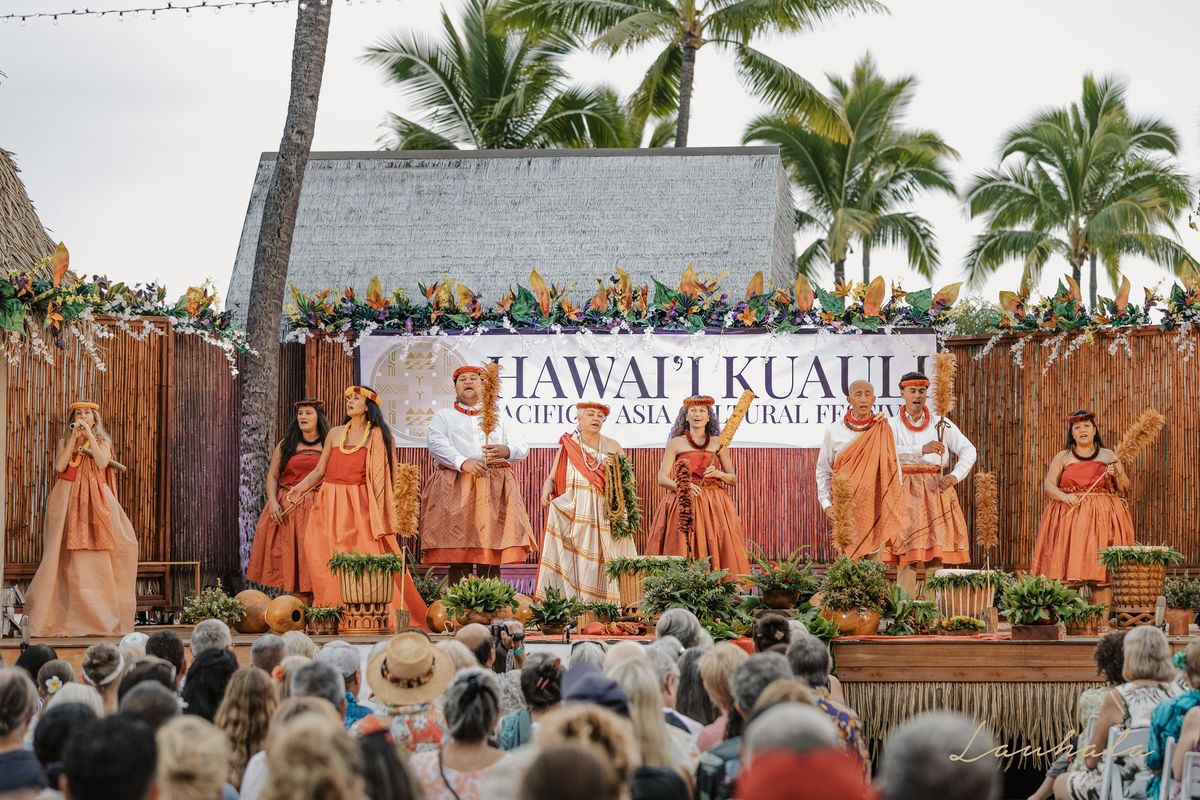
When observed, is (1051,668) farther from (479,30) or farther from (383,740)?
(479,30)

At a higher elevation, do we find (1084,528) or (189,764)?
(1084,528)

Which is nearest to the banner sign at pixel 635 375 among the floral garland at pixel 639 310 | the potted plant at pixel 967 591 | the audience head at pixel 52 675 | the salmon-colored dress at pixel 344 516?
the floral garland at pixel 639 310

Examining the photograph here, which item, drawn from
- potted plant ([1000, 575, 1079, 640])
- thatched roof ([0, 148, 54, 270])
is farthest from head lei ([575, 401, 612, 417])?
thatched roof ([0, 148, 54, 270])

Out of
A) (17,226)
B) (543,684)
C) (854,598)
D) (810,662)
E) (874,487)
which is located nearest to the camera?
(543,684)

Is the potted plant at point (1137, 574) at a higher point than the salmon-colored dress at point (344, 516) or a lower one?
lower

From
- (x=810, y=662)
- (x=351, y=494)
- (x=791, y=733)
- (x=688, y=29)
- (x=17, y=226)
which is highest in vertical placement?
→ (x=688, y=29)

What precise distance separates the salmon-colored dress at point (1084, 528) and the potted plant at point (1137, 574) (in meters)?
1.26

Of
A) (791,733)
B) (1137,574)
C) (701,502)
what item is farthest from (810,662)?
(701,502)

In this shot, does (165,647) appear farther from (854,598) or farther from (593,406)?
(593,406)

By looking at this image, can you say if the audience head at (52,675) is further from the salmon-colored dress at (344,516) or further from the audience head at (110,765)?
the salmon-colored dress at (344,516)

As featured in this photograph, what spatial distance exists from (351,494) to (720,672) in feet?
22.2

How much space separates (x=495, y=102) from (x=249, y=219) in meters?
12.3

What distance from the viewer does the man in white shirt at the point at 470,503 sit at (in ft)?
39.6

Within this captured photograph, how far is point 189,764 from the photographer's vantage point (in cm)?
353
